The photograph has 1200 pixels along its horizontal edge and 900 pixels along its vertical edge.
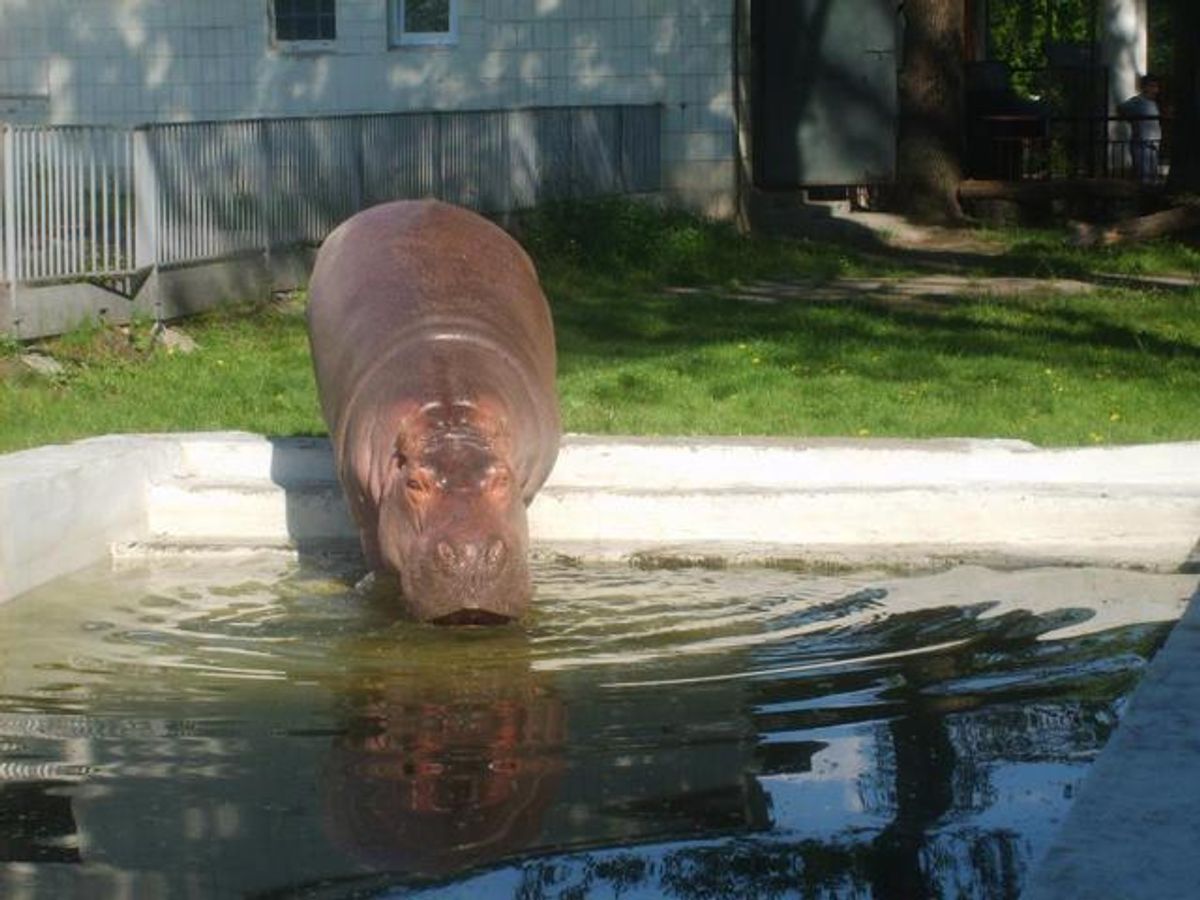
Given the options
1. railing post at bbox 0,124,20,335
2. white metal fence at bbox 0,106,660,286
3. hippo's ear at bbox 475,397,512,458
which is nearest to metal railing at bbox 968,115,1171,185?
white metal fence at bbox 0,106,660,286

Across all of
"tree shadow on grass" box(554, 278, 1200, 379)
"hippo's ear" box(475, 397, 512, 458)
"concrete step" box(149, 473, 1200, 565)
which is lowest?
"tree shadow on grass" box(554, 278, 1200, 379)

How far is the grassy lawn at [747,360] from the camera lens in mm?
11984

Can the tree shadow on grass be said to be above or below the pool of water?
below

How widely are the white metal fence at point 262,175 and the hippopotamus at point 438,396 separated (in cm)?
462

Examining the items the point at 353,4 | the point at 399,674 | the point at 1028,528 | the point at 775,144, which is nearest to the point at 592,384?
the point at 1028,528

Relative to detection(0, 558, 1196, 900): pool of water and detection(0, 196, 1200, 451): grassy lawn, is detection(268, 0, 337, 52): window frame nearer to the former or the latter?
detection(0, 196, 1200, 451): grassy lawn

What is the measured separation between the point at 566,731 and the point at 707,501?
2.95 m

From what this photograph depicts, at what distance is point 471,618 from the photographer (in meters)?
7.70

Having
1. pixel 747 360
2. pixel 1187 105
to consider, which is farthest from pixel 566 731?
pixel 1187 105

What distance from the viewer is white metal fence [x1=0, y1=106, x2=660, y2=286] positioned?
1430cm

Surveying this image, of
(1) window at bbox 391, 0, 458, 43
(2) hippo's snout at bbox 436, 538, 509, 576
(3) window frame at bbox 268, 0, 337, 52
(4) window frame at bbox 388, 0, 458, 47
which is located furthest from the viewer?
(3) window frame at bbox 268, 0, 337, 52

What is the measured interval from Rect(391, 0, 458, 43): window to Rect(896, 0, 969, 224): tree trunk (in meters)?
4.54

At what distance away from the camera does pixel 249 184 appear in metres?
16.7

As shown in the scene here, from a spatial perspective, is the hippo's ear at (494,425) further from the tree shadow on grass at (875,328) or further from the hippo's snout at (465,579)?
the tree shadow on grass at (875,328)
